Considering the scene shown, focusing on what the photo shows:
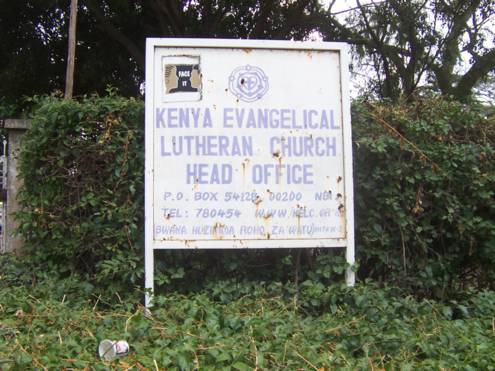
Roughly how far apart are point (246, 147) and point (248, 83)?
1.53 feet

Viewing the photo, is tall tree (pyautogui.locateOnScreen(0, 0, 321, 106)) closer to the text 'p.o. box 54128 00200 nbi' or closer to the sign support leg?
the text 'p.o. box 54128 00200 nbi'

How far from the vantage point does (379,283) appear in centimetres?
442

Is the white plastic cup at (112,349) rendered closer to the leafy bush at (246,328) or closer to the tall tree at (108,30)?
the leafy bush at (246,328)

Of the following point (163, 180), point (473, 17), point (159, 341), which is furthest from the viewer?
point (473, 17)

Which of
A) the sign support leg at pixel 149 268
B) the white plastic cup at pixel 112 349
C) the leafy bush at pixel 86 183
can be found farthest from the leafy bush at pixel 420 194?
the white plastic cup at pixel 112 349

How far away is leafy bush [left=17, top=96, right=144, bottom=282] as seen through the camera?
13.6ft

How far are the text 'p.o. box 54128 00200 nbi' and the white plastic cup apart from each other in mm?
974

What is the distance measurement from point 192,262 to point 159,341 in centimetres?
125

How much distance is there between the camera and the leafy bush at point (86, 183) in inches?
164

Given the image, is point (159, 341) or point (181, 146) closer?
point (159, 341)

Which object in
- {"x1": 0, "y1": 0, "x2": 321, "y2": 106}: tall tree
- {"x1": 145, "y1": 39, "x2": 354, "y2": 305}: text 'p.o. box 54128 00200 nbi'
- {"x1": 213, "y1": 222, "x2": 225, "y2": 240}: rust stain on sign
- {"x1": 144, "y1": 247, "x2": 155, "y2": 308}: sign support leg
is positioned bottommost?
{"x1": 144, "y1": 247, "x2": 155, "y2": 308}: sign support leg

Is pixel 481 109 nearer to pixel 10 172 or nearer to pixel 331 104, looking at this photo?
pixel 331 104

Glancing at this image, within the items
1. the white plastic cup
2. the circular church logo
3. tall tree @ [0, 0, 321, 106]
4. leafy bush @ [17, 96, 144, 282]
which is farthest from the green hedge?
tall tree @ [0, 0, 321, 106]

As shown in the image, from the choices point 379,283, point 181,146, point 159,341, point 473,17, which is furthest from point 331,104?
point 473,17
